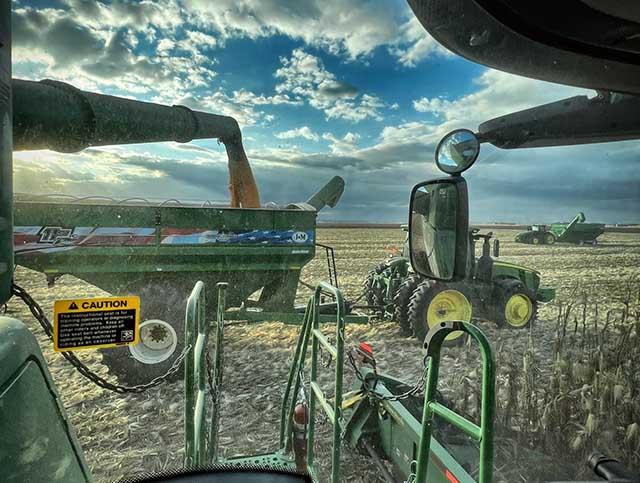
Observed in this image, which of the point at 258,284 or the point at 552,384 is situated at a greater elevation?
the point at 258,284

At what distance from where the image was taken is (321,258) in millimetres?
4941

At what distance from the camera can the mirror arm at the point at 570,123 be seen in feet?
4.14

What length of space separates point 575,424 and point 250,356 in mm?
3045

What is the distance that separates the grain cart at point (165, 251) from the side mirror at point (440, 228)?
93 centimetres

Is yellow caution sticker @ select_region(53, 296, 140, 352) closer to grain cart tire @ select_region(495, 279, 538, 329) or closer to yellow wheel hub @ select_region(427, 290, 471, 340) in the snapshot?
yellow wheel hub @ select_region(427, 290, 471, 340)

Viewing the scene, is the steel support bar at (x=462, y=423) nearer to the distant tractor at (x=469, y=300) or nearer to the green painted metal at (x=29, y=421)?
the green painted metal at (x=29, y=421)

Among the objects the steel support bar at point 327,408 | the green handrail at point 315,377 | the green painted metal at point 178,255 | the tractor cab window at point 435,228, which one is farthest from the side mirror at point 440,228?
the green painted metal at point 178,255

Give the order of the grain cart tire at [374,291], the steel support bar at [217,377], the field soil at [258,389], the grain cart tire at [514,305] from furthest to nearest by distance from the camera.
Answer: the grain cart tire at [374,291] < the grain cart tire at [514,305] < the field soil at [258,389] < the steel support bar at [217,377]

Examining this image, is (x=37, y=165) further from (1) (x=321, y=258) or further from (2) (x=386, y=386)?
(1) (x=321, y=258)

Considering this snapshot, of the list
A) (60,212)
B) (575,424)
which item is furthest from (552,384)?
(60,212)

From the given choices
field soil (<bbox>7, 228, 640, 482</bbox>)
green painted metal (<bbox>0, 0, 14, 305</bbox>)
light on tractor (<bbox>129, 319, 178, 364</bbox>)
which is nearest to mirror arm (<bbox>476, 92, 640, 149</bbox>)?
field soil (<bbox>7, 228, 640, 482</bbox>)

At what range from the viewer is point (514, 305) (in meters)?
4.91

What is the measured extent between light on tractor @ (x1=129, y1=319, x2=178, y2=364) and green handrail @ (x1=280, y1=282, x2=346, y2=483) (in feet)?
5.10

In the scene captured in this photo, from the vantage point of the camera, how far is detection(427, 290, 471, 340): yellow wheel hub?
4.62 metres
